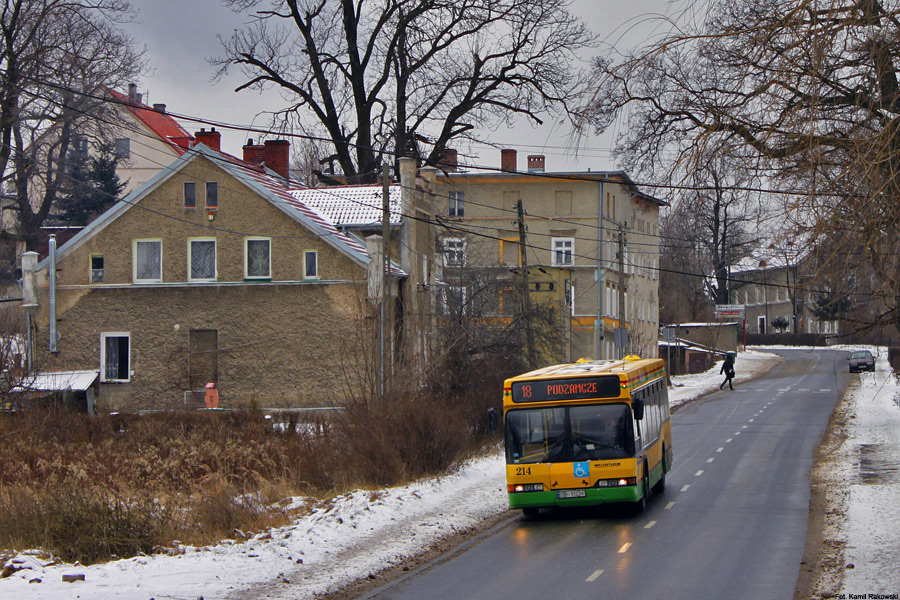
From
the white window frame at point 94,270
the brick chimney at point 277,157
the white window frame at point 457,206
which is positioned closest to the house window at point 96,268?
the white window frame at point 94,270

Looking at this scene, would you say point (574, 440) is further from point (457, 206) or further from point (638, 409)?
point (457, 206)

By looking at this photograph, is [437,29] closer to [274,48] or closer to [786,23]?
[274,48]

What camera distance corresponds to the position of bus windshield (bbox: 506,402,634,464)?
16.6 m

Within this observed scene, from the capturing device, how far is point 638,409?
17.1 metres

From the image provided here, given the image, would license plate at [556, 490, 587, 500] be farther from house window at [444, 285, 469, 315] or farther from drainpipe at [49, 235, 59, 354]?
drainpipe at [49, 235, 59, 354]

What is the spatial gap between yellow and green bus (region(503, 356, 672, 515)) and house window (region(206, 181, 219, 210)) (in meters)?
20.1

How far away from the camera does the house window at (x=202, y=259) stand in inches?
1379

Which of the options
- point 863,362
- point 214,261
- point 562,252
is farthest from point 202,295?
point 863,362

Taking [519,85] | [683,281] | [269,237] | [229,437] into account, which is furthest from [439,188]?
[683,281]

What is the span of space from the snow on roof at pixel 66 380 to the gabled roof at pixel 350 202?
9500 millimetres

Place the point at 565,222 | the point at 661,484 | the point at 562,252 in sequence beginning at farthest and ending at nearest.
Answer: the point at 565,222, the point at 562,252, the point at 661,484

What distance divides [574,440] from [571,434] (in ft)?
0.37

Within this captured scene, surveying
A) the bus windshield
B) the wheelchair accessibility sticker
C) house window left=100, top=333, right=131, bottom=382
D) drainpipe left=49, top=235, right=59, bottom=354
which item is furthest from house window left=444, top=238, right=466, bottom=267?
the wheelchair accessibility sticker

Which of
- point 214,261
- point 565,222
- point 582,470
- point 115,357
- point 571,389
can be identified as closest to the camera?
point 582,470
